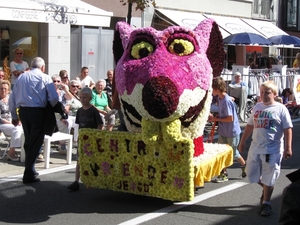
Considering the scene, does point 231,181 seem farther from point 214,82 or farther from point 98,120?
point 98,120

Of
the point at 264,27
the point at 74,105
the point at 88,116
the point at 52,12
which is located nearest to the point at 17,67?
the point at 52,12

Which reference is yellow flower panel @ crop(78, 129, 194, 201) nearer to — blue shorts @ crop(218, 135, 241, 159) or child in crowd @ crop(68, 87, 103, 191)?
child in crowd @ crop(68, 87, 103, 191)

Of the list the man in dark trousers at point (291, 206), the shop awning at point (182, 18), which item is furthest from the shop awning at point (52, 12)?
the man in dark trousers at point (291, 206)

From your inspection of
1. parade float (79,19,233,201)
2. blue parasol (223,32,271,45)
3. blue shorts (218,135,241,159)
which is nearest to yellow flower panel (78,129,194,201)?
parade float (79,19,233,201)

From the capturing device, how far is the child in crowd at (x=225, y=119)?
8594 millimetres

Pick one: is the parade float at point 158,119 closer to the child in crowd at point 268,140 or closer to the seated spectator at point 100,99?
the child in crowd at point 268,140

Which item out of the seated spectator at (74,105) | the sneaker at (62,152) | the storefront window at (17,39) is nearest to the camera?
the sneaker at (62,152)

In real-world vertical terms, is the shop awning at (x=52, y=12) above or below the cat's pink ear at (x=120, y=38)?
above

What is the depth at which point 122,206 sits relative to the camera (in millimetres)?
7504

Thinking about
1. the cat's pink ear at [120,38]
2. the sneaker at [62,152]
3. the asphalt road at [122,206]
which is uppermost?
the cat's pink ear at [120,38]

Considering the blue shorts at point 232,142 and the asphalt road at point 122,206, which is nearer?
the asphalt road at point 122,206

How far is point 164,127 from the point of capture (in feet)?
23.1

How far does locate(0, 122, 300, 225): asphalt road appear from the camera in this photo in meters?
6.91

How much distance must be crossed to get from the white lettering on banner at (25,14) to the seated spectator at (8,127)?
288 cm
